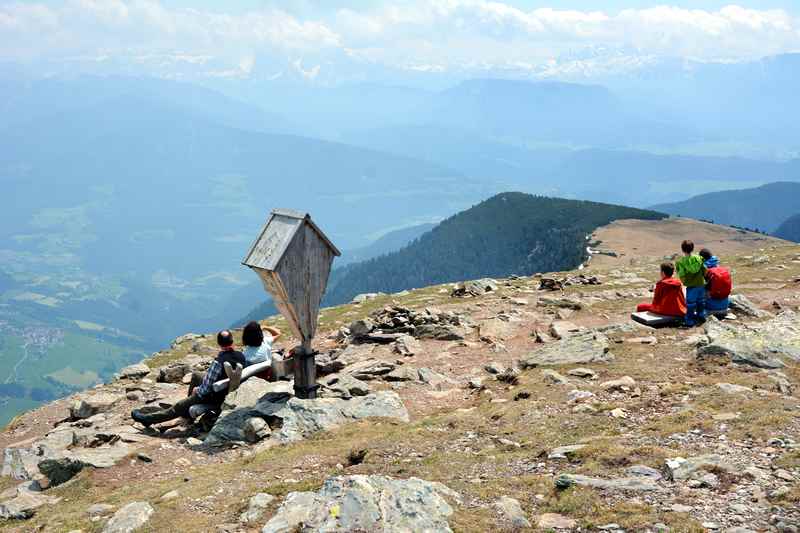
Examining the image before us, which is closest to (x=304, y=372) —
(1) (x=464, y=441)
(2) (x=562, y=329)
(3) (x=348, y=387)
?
(3) (x=348, y=387)

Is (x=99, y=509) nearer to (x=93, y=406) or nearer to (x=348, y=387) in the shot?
(x=348, y=387)

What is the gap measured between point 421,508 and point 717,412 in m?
5.59

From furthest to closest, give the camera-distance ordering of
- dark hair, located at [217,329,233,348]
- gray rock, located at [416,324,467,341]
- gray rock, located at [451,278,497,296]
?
gray rock, located at [451,278,497,296] → gray rock, located at [416,324,467,341] → dark hair, located at [217,329,233,348]

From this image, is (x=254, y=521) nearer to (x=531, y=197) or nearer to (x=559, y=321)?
(x=559, y=321)

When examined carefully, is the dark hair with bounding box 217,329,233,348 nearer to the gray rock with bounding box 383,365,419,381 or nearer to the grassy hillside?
the gray rock with bounding box 383,365,419,381

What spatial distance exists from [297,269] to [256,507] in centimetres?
562

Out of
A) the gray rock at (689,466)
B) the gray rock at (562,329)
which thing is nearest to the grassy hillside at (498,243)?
the gray rock at (562,329)

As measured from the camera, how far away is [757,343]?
13.2 meters

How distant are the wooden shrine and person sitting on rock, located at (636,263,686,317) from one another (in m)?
9.68

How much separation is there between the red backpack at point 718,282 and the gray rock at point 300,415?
995cm

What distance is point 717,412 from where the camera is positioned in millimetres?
10016


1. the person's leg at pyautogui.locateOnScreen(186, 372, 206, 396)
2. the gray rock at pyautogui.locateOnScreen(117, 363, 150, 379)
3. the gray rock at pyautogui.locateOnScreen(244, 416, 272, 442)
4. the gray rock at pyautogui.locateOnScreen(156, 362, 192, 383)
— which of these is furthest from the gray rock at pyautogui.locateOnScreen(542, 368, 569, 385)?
the gray rock at pyautogui.locateOnScreen(117, 363, 150, 379)

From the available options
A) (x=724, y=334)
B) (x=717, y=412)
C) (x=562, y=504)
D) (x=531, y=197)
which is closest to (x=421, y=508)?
(x=562, y=504)

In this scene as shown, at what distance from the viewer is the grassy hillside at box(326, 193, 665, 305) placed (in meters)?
154
